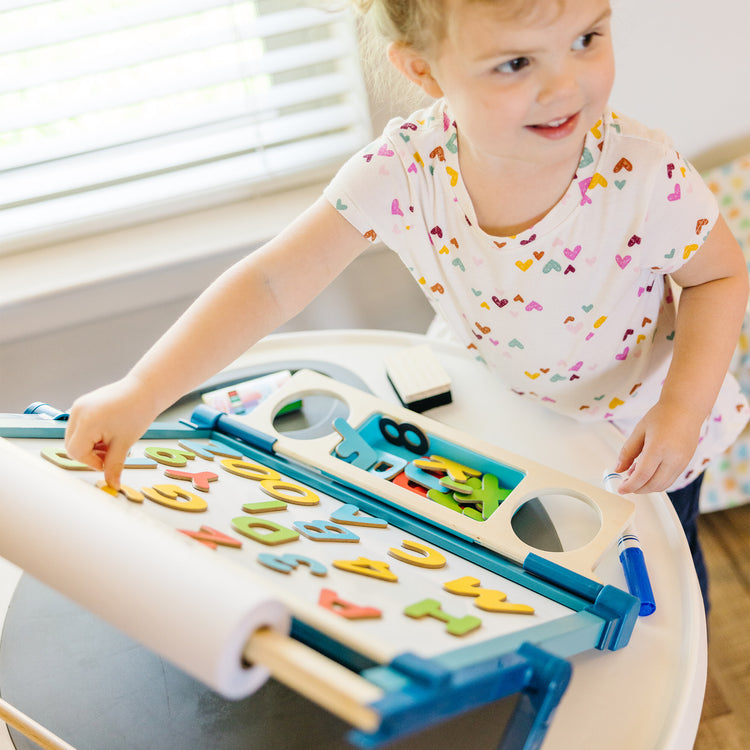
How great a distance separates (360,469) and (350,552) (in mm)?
134

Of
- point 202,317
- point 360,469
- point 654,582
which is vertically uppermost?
point 202,317

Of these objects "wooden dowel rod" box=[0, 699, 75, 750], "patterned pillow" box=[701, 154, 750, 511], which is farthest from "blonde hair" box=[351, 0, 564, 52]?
"patterned pillow" box=[701, 154, 750, 511]

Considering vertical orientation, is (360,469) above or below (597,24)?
below

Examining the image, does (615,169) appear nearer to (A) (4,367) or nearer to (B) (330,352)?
(B) (330,352)

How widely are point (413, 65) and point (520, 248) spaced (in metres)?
0.18

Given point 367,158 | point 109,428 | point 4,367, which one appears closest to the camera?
point 109,428

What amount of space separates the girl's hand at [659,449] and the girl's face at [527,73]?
0.78 feet

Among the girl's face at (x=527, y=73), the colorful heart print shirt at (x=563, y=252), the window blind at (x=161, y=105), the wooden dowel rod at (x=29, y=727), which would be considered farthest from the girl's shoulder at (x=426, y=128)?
the wooden dowel rod at (x=29, y=727)

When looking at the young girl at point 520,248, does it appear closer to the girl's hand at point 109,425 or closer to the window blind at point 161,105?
the girl's hand at point 109,425

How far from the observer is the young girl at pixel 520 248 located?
0.58 m

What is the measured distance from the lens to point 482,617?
488mm

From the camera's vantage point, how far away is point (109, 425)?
59 cm

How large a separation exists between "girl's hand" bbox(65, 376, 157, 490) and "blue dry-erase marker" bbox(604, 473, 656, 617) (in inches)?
15.0

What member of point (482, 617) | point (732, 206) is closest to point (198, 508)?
point (482, 617)
